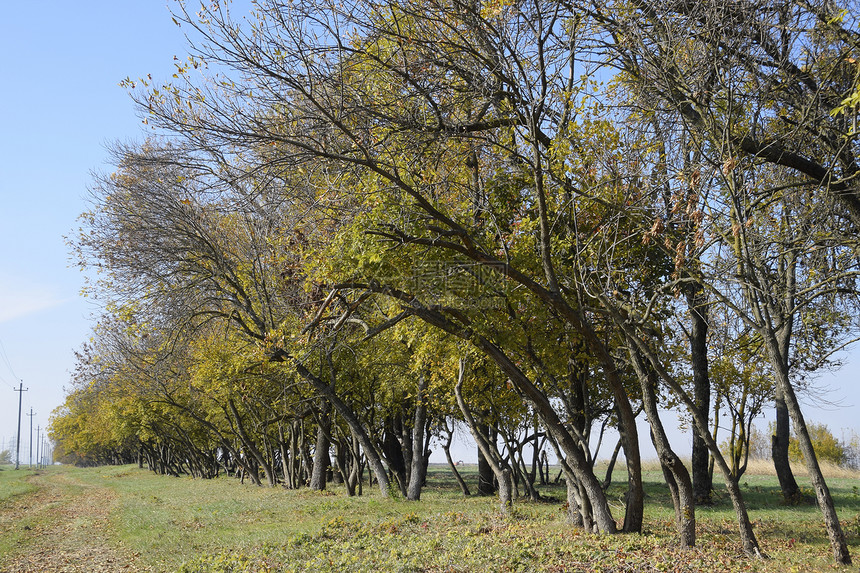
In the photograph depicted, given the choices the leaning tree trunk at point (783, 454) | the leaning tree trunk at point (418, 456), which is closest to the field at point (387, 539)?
the leaning tree trunk at point (783, 454)

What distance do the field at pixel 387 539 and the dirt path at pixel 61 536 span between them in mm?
44

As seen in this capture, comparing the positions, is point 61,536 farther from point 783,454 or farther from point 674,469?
point 783,454

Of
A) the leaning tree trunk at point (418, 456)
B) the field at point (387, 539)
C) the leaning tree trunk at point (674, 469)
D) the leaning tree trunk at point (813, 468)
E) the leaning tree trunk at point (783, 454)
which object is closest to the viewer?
the field at point (387, 539)

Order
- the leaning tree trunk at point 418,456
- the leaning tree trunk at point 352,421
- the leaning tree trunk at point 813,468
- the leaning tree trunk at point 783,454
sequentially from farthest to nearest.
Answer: the leaning tree trunk at point 418,456 < the leaning tree trunk at point 352,421 < the leaning tree trunk at point 783,454 < the leaning tree trunk at point 813,468

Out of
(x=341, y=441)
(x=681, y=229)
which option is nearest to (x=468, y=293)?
(x=681, y=229)

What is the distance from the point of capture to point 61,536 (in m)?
16.8

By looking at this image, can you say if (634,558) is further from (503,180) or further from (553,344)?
(503,180)

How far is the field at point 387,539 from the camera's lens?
9266 mm

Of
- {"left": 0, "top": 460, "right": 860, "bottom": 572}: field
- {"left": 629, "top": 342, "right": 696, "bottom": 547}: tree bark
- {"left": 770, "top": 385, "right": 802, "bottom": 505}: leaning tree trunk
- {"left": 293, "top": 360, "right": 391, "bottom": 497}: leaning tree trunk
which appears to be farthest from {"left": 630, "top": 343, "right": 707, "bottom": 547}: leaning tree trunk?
{"left": 293, "top": 360, "right": 391, "bottom": 497}: leaning tree trunk

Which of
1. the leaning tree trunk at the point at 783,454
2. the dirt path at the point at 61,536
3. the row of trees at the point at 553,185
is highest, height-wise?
the row of trees at the point at 553,185

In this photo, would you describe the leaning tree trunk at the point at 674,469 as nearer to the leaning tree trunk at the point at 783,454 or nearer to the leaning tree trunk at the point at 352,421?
the leaning tree trunk at the point at 783,454

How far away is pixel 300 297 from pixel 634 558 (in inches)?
436

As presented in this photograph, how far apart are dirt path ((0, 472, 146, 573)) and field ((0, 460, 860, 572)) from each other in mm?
44

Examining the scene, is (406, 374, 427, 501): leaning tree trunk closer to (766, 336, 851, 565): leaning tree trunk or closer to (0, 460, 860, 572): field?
(0, 460, 860, 572): field
